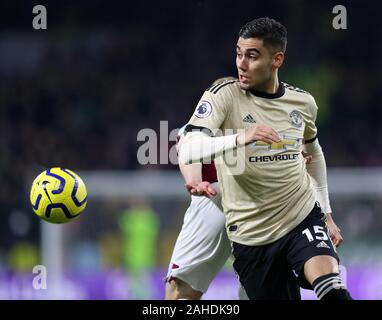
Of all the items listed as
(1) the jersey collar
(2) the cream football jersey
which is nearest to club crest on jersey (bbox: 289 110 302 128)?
(2) the cream football jersey

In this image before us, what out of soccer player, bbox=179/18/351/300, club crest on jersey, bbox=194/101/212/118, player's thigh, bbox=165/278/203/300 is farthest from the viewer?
player's thigh, bbox=165/278/203/300

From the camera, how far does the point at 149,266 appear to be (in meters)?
11.2

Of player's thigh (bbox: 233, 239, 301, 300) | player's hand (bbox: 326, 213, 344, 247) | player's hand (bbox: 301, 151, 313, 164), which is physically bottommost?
player's thigh (bbox: 233, 239, 301, 300)

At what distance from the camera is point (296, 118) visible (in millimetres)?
5496

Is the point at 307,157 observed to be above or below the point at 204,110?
below

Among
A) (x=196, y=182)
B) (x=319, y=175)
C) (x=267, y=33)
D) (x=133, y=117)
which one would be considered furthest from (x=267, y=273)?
(x=133, y=117)

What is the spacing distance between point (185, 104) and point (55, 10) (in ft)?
13.1

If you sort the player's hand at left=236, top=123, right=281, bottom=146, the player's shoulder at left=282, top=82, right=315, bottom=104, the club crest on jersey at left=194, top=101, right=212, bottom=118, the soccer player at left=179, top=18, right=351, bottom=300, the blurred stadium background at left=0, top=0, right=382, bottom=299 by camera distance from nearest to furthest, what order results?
the player's hand at left=236, top=123, right=281, bottom=146 → the club crest on jersey at left=194, top=101, right=212, bottom=118 → the soccer player at left=179, top=18, right=351, bottom=300 → the player's shoulder at left=282, top=82, right=315, bottom=104 → the blurred stadium background at left=0, top=0, right=382, bottom=299

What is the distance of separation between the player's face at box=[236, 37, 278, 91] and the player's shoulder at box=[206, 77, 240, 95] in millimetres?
52

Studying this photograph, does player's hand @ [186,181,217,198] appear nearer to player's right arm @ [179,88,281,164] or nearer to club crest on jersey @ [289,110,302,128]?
player's right arm @ [179,88,281,164]

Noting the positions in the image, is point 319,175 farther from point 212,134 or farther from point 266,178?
point 212,134

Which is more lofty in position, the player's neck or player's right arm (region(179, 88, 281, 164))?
the player's neck

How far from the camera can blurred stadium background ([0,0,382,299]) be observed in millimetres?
11359

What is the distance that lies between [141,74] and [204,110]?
11.9 m
